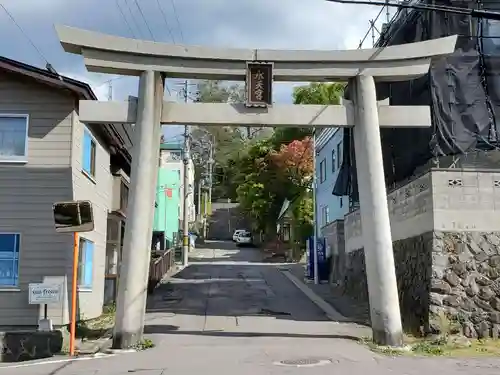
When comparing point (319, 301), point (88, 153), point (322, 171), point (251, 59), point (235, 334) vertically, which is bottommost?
point (235, 334)

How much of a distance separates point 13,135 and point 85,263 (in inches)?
157

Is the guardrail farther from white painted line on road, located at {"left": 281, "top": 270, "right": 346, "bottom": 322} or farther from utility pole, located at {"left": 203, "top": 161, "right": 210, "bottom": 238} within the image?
utility pole, located at {"left": 203, "top": 161, "right": 210, "bottom": 238}

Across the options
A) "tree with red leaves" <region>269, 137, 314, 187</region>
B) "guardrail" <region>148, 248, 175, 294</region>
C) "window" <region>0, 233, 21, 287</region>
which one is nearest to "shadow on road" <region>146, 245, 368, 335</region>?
"guardrail" <region>148, 248, 175, 294</region>

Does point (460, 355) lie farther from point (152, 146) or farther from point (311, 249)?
point (311, 249)

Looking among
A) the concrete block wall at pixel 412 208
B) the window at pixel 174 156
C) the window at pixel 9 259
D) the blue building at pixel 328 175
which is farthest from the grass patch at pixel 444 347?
the window at pixel 174 156

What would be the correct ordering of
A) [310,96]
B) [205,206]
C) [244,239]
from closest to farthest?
1. [310,96]
2. [244,239]
3. [205,206]

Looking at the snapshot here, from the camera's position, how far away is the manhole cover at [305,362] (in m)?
10.8

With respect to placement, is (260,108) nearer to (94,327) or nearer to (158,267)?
(94,327)

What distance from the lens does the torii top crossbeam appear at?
13.7 metres


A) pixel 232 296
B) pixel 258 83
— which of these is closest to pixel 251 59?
pixel 258 83

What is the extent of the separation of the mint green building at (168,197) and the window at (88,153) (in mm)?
22412

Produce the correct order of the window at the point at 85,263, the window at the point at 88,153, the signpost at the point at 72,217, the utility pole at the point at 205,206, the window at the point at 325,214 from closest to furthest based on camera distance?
the signpost at the point at 72,217 → the window at the point at 85,263 → the window at the point at 88,153 → the window at the point at 325,214 → the utility pole at the point at 205,206

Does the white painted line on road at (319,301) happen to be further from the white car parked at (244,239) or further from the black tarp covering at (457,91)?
the white car parked at (244,239)

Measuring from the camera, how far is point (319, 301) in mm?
21641
